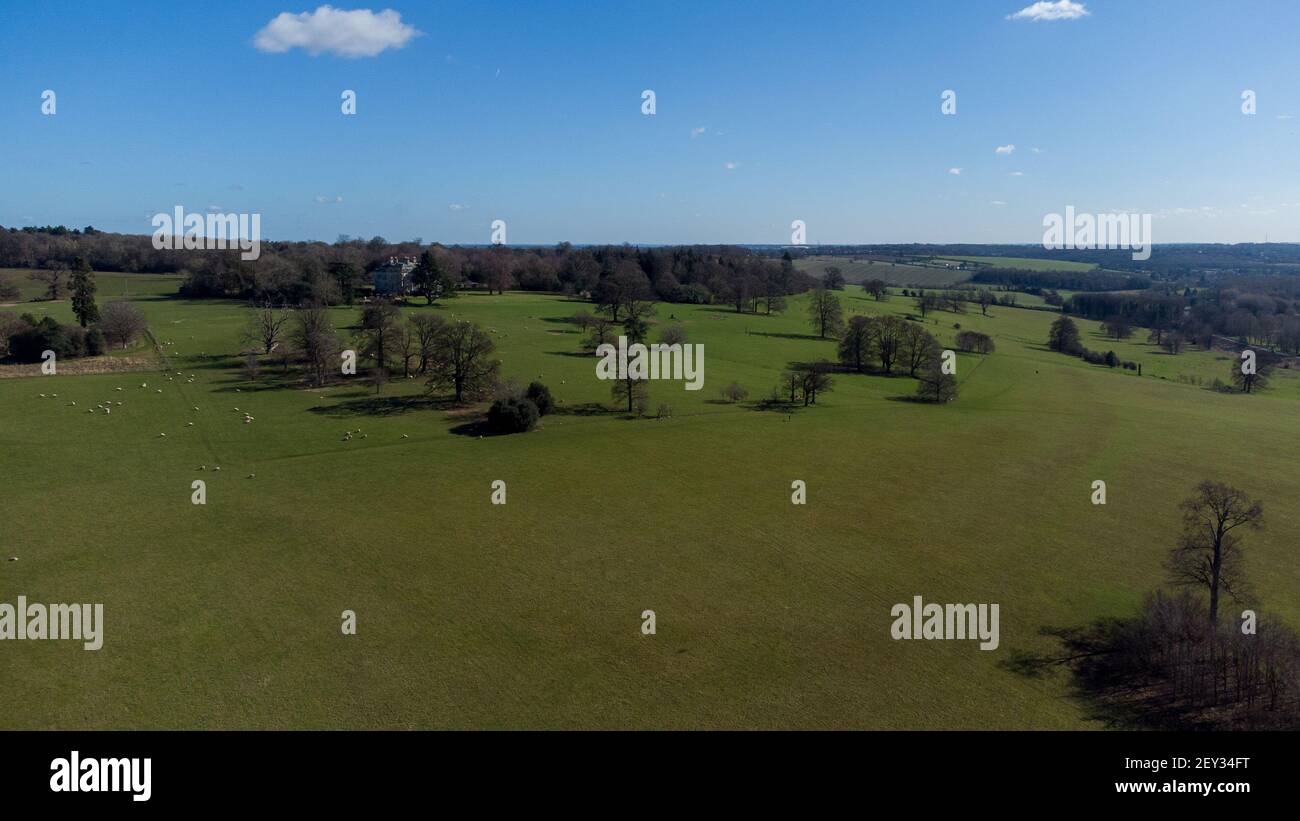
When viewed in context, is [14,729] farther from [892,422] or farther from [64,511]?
[892,422]

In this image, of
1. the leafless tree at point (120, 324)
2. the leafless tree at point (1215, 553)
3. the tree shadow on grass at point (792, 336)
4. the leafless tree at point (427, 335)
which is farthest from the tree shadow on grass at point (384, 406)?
the tree shadow on grass at point (792, 336)

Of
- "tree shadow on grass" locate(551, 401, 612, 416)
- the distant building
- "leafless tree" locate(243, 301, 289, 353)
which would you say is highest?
the distant building

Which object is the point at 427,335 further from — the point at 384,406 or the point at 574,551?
the point at 574,551

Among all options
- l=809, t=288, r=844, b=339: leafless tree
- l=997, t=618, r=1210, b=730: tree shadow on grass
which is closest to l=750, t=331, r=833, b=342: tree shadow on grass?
l=809, t=288, r=844, b=339: leafless tree

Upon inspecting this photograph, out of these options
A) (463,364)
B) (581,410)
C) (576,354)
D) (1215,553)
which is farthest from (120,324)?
(1215,553)

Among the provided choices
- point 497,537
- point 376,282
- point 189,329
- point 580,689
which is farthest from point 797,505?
point 376,282

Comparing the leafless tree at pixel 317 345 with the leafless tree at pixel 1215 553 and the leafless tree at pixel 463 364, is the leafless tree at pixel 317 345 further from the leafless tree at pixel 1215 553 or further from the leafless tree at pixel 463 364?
the leafless tree at pixel 1215 553

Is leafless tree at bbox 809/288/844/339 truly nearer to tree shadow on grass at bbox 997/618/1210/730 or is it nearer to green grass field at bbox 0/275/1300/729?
green grass field at bbox 0/275/1300/729
